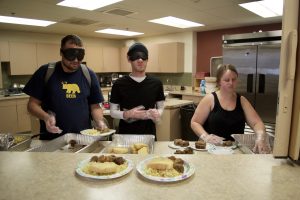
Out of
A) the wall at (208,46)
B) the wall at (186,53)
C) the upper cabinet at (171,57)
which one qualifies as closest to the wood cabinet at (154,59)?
the upper cabinet at (171,57)

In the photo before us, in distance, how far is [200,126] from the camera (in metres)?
2.09

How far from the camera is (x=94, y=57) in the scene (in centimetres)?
702

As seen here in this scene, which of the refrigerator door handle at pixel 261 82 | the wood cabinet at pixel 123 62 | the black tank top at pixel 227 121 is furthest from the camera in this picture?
the wood cabinet at pixel 123 62

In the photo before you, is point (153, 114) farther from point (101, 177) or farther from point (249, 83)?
point (249, 83)

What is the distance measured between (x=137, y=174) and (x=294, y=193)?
0.57m

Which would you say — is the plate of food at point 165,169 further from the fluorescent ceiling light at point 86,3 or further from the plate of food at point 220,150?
the fluorescent ceiling light at point 86,3

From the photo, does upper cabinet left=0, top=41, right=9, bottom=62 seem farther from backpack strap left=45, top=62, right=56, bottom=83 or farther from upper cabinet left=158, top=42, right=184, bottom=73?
backpack strap left=45, top=62, right=56, bottom=83

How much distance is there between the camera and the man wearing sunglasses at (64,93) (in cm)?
186

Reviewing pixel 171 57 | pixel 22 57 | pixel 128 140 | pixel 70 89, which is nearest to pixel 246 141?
pixel 128 140

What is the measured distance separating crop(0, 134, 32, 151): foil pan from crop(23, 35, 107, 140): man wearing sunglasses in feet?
0.76

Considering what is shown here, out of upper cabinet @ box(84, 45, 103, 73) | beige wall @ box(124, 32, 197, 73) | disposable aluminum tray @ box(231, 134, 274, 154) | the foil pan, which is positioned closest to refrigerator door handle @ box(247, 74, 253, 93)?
beige wall @ box(124, 32, 197, 73)

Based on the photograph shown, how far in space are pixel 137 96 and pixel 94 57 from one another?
527 centimetres

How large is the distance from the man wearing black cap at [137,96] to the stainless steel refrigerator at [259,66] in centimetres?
267

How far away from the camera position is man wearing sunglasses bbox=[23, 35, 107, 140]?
1.86m
